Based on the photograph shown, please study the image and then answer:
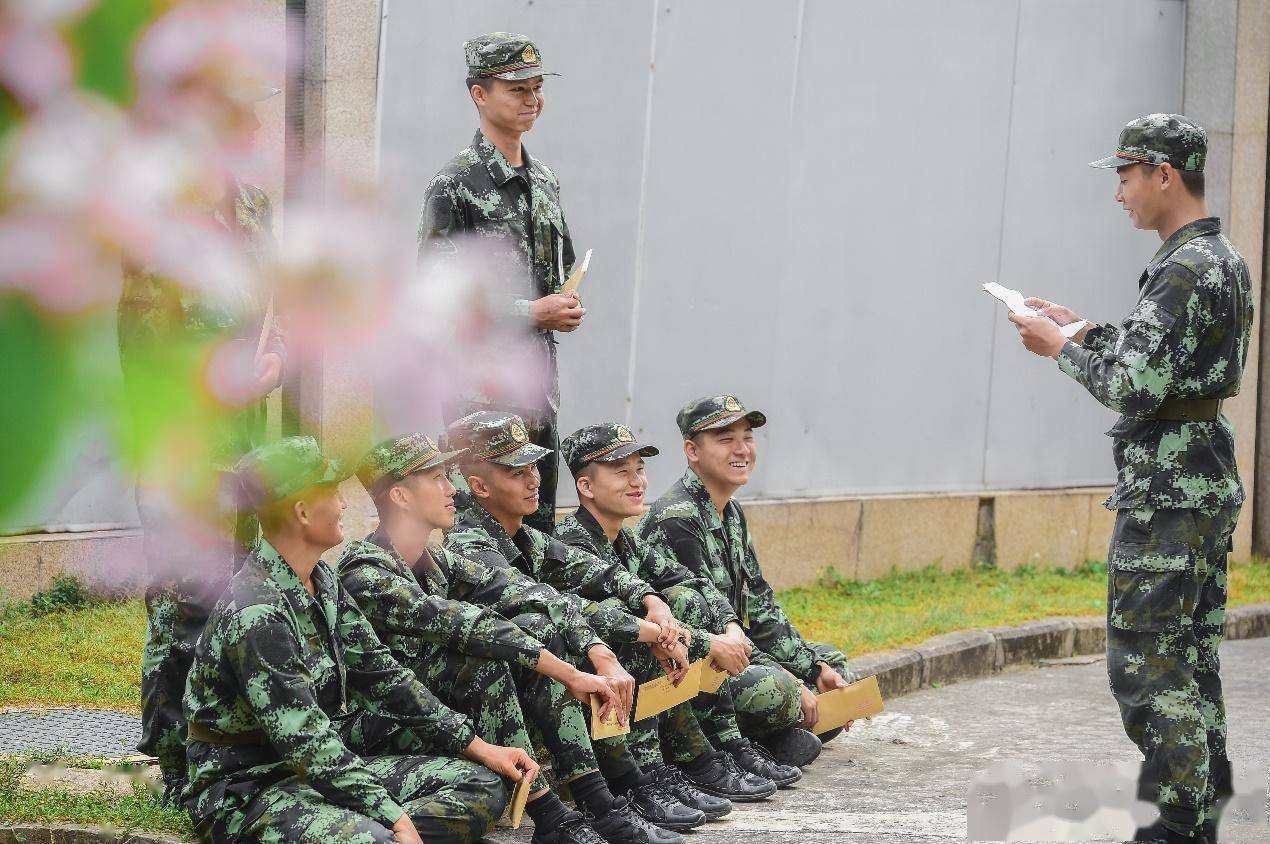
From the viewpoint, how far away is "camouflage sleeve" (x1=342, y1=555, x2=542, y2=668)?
510 cm

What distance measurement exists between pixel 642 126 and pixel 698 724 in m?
4.21

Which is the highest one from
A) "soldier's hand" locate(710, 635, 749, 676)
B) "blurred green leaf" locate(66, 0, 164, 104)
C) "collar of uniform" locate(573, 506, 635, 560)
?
"blurred green leaf" locate(66, 0, 164, 104)

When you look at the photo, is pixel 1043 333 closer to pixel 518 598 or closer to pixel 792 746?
pixel 518 598

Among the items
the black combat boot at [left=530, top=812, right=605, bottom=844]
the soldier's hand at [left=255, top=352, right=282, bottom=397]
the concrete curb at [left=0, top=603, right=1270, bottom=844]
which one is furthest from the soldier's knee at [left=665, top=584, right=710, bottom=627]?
the soldier's hand at [left=255, top=352, right=282, bottom=397]

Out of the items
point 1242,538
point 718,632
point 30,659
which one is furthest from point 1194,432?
point 1242,538

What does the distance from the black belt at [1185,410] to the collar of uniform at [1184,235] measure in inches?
15.7

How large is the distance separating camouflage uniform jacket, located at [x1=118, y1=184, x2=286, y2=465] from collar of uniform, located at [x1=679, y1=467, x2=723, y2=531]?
359 centimetres

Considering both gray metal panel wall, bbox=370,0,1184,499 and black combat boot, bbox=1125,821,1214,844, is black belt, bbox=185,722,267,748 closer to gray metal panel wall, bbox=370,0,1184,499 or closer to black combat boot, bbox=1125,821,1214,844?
black combat boot, bbox=1125,821,1214,844

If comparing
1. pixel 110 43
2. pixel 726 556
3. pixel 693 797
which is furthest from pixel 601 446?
pixel 110 43

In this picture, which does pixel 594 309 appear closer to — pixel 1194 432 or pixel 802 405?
pixel 802 405

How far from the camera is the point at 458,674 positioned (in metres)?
5.25

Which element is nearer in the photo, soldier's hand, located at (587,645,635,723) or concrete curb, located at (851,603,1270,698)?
soldier's hand, located at (587,645,635,723)

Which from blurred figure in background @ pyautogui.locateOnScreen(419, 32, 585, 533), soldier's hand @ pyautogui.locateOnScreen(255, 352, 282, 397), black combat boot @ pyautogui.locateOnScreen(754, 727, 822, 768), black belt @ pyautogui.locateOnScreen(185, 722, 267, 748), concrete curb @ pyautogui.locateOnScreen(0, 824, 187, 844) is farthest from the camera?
black combat boot @ pyautogui.locateOnScreen(754, 727, 822, 768)

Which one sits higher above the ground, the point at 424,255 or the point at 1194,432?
the point at 424,255
